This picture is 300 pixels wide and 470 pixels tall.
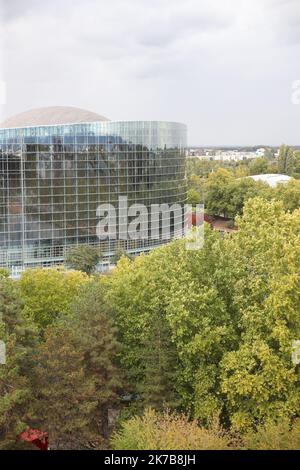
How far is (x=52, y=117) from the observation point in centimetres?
3953

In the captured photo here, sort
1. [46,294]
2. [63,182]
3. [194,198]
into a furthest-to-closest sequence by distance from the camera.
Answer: [194,198], [63,182], [46,294]

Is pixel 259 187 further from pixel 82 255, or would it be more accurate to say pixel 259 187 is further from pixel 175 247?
pixel 175 247

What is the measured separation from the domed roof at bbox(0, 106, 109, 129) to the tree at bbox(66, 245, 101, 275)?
1544 centimetres

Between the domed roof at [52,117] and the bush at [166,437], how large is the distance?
1222 inches

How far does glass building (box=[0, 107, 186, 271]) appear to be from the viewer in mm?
27125

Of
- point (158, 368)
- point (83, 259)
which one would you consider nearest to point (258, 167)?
point (83, 259)

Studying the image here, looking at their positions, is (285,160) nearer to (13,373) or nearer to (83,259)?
(83,259)

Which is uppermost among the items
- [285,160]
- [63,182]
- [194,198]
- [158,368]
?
[285,160]

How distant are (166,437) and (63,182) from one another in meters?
19.9

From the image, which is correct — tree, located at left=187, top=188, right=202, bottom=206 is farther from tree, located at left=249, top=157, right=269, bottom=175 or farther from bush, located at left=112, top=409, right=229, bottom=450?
bush, located at left=112, top=409, right=229, bottom=450

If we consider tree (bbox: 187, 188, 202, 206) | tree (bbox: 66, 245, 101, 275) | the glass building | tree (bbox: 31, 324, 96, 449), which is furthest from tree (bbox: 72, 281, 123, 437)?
tree (bbox: 187, 188, 202, 206)

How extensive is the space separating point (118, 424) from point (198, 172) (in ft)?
219


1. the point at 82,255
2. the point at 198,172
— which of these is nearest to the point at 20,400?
the point at 82,255
